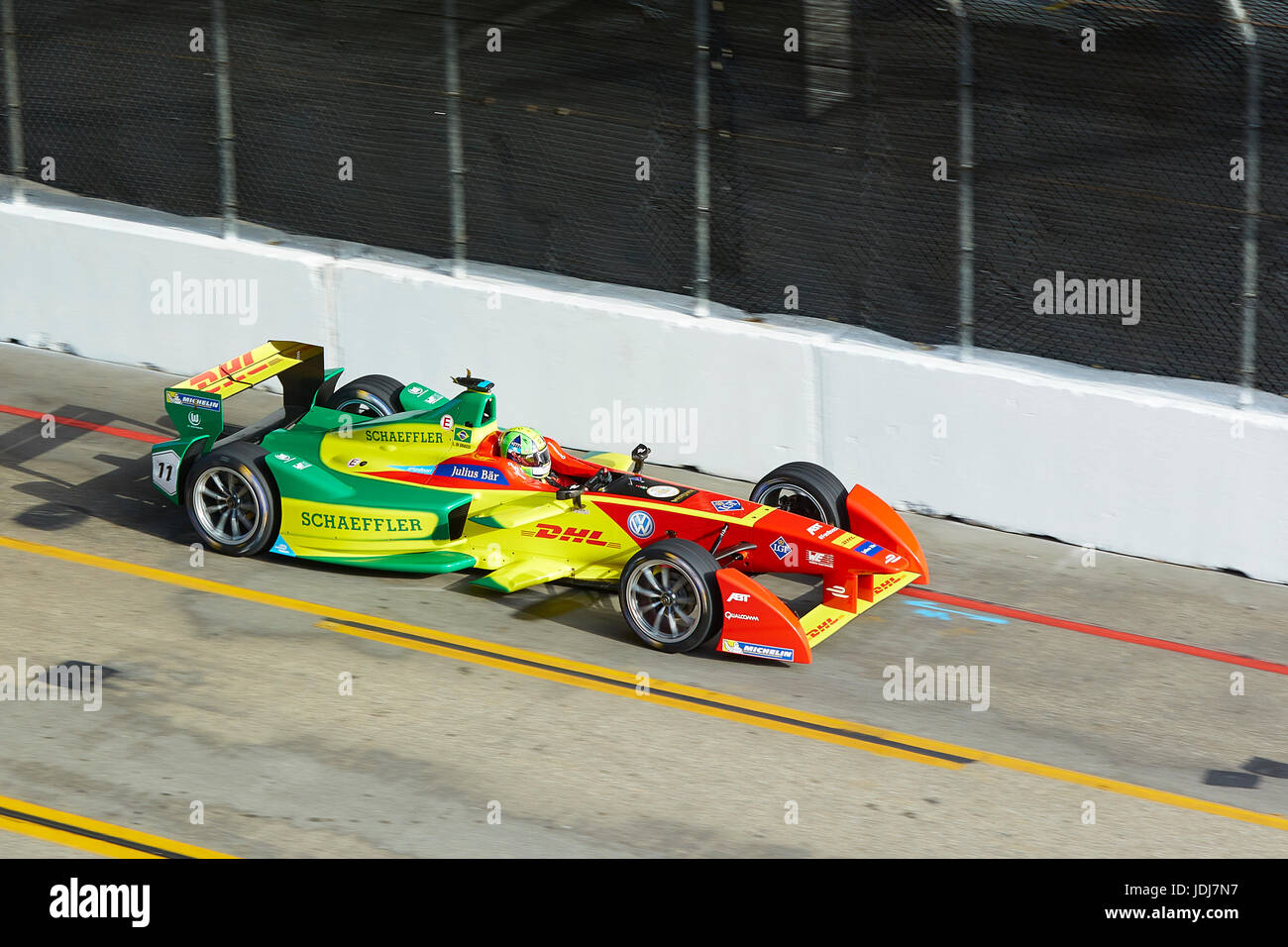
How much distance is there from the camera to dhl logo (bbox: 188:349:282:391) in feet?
35.4

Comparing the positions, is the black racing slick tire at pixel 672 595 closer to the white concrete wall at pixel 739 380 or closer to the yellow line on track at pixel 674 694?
the yellow line on track at pixel 674 694

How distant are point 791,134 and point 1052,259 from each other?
6.85 feet

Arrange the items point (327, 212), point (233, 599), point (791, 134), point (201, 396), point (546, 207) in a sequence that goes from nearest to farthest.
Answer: point (233, 599) < point (201, 396) < point (791, 134) < point (546, 207) < point (327, 212)

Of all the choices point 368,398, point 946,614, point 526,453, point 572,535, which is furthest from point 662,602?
point 368,398

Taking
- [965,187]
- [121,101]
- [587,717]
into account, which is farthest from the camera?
[121,101]

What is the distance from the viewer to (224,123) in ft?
44.4

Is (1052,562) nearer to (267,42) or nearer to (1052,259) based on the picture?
(1052,259)

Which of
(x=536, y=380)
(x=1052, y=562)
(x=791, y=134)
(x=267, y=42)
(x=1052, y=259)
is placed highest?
(x=267, y=42)

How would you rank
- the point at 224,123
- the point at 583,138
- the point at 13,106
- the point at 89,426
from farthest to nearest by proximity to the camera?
the point at 13,106 < the point at 224,123 < the point at 89,426 < the point at 583,138

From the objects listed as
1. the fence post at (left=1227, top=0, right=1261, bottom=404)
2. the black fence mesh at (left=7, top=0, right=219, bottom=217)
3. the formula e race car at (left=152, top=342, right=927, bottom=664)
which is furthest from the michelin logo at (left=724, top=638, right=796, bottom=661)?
the black fence mesh at (left=7, top=0, right=219, bottom=217)

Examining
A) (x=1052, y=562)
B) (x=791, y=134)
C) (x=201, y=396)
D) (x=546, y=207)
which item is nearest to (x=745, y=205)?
(x=791, y=134)

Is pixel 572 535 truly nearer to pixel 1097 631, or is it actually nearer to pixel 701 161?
pixel 1097 631

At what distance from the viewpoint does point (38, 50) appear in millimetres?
13898

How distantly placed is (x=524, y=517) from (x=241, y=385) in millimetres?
2333
